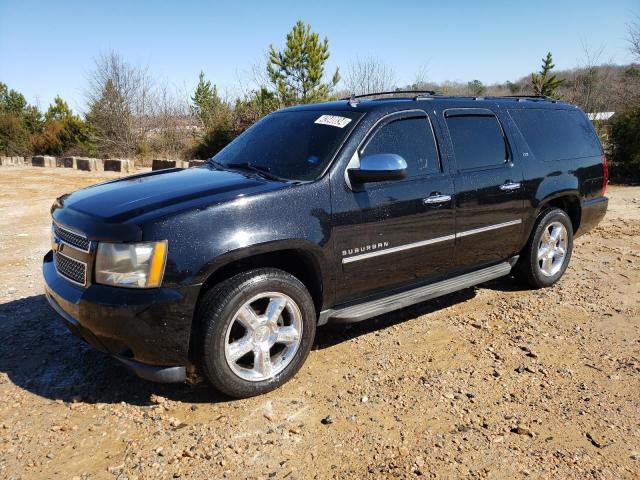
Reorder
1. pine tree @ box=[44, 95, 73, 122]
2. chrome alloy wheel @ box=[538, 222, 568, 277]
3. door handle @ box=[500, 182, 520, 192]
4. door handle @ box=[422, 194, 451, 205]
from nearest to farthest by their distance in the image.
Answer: door handle @ box=[422, 194, 451, 205] → door handle @ box=[500, 182, 520, 192] → chrome alloy wheel @ box=[538, 222, 568, 277] → pine tree @ box=[44, 95, 73, 122]

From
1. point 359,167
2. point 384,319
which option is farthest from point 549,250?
point 359,167

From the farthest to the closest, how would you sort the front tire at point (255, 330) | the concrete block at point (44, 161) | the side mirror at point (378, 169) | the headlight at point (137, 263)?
the concrete block at point (44, 161), the side mirror at point (378, 169), the front tire at point (255, 330), the headlight at point (137, 263)

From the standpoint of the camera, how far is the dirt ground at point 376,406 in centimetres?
252

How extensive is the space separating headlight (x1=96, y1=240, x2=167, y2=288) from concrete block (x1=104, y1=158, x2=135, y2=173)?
1692cm


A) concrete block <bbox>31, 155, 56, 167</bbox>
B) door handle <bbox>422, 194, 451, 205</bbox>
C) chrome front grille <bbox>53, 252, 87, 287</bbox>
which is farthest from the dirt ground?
concrete block <bbox>31, 155, 56, 167</bbox>

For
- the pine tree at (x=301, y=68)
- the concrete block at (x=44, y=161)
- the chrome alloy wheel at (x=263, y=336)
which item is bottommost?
the chrome alloy wheel at (x=263, y=336)

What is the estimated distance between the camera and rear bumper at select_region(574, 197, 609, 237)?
534cm

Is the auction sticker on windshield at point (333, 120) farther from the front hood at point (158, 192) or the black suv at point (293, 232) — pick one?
the front hood at point (158, 192)

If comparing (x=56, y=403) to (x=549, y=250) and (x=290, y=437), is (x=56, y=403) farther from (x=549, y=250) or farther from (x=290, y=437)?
(x=549, y=250)

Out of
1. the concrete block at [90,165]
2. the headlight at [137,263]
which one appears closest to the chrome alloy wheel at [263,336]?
the headlight at [137,263]

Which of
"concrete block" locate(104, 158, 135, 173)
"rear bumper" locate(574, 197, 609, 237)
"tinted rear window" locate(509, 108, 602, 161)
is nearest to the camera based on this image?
"tinted rear window" locate(509, 108, 602, 161)

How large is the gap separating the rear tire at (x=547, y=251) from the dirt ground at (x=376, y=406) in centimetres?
43

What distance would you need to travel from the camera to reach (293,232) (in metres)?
3.11

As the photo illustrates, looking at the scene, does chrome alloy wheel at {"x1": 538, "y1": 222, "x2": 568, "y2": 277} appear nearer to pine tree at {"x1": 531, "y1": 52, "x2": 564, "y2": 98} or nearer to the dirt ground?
the dirt ground
